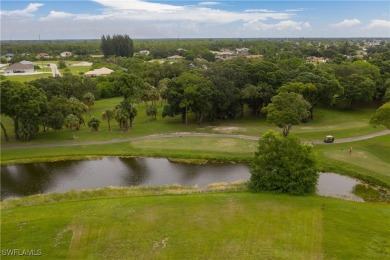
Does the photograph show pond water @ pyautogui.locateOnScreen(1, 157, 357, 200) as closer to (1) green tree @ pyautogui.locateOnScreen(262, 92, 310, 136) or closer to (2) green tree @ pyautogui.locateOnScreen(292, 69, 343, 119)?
(1) green tree @ pyautogui.locateOnScreen(262, 92, 310, 136)

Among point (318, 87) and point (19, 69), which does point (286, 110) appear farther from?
point (19, 69)

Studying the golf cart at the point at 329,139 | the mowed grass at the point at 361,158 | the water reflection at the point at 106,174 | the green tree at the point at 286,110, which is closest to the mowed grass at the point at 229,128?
the golf cart at the point at 329,139

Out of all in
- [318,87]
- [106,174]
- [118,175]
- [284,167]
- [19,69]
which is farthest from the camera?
[19,69]

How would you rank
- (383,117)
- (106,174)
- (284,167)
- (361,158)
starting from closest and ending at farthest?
(284,167)
(106,174)
(361,158)
(383,117)

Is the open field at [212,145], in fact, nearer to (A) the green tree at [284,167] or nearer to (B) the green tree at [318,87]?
(B) the green tree at [318,87]

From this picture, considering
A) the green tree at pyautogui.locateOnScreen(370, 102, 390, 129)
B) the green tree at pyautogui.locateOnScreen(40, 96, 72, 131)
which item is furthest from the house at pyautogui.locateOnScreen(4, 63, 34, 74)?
the green tree at pyautogui.locateOnScreen(370, 102, 390, 129)

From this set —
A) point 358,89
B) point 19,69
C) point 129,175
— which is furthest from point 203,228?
point 19,69
